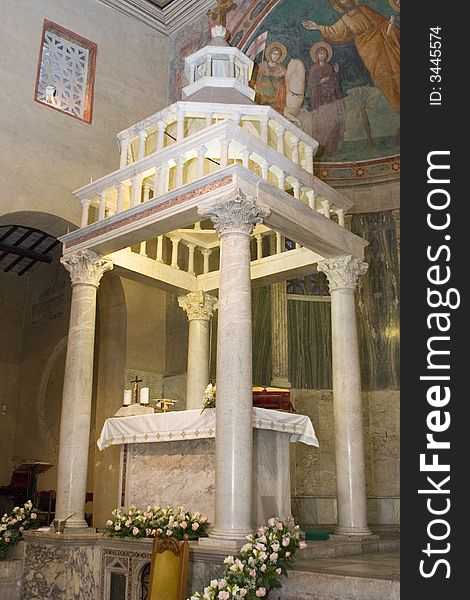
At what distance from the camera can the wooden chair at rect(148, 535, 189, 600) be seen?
6.17 meters

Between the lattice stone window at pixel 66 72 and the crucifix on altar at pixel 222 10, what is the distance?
103 inches

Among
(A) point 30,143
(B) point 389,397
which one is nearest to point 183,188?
(A) point 30,143

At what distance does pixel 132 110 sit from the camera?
1357 cm

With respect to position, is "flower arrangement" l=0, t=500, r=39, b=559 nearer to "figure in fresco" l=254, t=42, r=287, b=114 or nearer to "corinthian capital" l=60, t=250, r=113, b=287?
"corinthian capital" l=60, t=250, r=113, b=287

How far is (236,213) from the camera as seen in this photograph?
7.82 m

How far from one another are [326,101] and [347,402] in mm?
7125

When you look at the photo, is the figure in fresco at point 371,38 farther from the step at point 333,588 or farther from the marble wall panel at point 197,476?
the step at point 333,588

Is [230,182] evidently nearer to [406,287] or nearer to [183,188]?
[183,188]

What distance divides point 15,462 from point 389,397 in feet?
29.6

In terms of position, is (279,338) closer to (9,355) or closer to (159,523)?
(159,523)

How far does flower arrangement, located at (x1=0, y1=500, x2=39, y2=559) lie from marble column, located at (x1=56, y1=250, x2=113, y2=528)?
2.52 feet

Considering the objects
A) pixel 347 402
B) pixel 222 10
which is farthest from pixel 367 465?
pixel 222 10

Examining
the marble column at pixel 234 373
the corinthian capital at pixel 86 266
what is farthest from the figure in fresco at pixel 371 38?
the corinthian capital at pixel 86 266

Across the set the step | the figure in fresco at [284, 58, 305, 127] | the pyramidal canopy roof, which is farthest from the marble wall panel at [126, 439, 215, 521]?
the figure in fresco at [284, 58, 305, 127]
